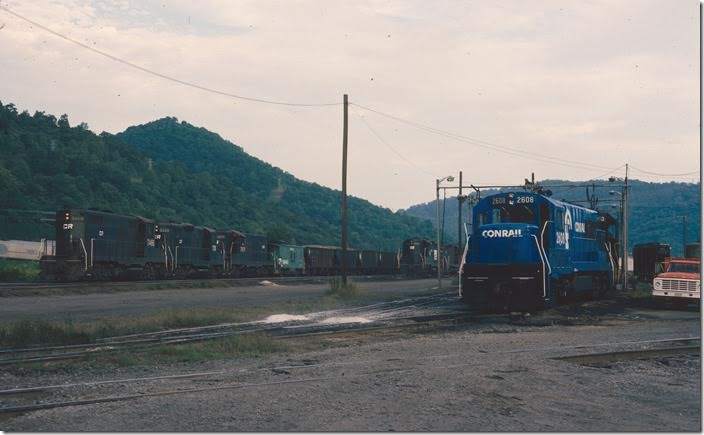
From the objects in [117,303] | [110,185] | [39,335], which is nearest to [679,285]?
[117,303]

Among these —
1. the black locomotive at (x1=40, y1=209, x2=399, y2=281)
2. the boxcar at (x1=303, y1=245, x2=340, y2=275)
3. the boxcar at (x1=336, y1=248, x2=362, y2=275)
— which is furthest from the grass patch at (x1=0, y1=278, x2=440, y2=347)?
the boxcar at (x1=336, y1=248, x2=362, y2=275)

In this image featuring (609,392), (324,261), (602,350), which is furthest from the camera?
(324,261)

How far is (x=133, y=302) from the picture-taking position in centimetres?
2991

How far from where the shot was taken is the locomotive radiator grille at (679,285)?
90.6 ft

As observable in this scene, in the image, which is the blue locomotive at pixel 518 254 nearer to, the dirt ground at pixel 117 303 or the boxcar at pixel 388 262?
the dirt ground at pixel 117 303

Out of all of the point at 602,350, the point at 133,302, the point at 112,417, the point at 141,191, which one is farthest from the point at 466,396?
the point at 141,191

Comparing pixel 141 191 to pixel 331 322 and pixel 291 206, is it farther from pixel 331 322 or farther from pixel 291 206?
pixel 331 322

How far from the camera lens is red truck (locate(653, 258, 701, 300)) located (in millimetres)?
27656

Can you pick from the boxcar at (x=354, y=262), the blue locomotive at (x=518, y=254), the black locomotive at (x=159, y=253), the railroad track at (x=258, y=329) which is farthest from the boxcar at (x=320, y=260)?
the blue locomotive at (x=518, y=254)

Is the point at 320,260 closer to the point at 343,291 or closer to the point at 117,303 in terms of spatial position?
the point at 343,291

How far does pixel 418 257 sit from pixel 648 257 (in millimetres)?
32759

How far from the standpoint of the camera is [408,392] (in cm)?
1029

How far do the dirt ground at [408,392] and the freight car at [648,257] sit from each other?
33.6 metres

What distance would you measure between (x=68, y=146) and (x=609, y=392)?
119 meters
